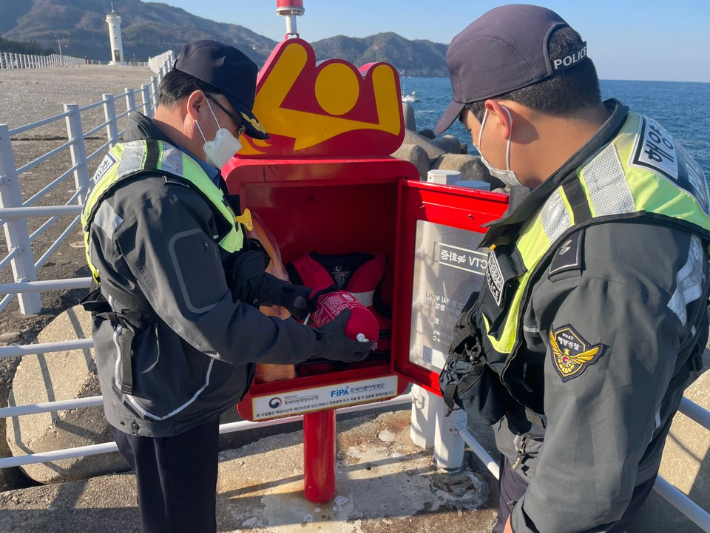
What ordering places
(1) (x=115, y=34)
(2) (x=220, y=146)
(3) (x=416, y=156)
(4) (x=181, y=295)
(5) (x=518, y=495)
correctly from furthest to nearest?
(1) (x=115, y=34)
(3) (x=416, y=156)
(2) (x=220, y=146)
(5) (x=518, y=495)
(4) (x=181, y=295)

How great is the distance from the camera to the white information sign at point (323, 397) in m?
2.52

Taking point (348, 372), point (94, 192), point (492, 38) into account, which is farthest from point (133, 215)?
point (348, 372)

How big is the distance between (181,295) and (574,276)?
104 centimetres

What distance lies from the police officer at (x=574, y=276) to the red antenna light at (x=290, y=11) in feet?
4.81

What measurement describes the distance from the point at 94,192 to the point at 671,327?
1581 millimetres

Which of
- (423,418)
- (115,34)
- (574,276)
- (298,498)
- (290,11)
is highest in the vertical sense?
(115,34)

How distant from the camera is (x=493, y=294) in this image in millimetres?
1414

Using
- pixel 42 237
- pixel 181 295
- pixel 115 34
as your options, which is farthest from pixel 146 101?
pixel 115 34

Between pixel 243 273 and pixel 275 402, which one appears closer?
pixel 243 273

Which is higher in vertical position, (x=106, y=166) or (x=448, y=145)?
(x=106, y=166)

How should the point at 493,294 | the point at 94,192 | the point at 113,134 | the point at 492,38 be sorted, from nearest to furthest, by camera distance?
1. the point at 492,38
2. the point at 493,294
3. the point at 94,192
4. the point at 113,134

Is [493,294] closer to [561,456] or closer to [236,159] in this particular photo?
[561,456]

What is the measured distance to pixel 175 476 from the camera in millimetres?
1931

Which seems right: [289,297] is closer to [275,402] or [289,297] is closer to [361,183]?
[275,402]
